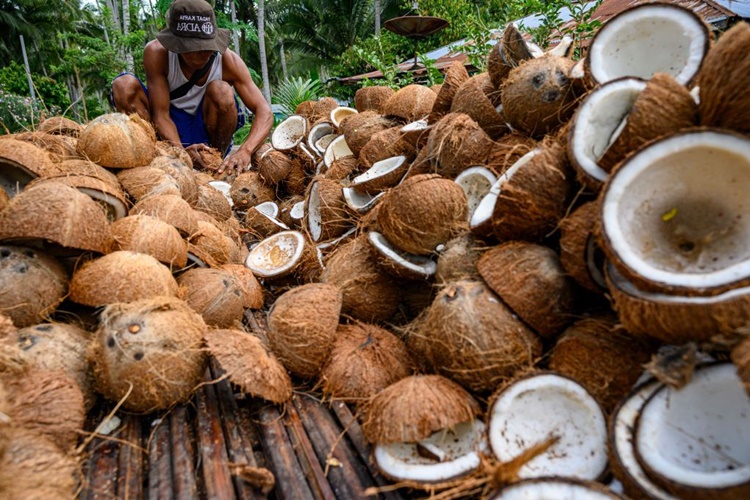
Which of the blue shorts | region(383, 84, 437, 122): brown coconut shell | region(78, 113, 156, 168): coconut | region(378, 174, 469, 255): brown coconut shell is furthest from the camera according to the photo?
the blue shorts

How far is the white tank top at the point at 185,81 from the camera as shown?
479 centimetres

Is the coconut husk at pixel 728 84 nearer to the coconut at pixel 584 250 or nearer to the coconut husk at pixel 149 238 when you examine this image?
the coconut at pixel 584 250

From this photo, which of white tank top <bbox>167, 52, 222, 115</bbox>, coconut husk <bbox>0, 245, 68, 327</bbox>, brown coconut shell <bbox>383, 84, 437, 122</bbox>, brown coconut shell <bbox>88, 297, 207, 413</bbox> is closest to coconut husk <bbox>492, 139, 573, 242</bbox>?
brown coconut shell <bbox>88, 297, 207, 413</bbox>

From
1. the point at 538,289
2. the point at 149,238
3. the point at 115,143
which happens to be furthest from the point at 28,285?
the point at 538,289

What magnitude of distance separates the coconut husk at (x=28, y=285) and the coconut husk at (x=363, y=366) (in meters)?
1.17

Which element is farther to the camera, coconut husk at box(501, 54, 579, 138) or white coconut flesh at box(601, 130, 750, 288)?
coconut husk at box(501, 54, 579, 138)

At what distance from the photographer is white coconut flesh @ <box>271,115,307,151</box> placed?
464cm

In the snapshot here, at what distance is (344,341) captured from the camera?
216 cm

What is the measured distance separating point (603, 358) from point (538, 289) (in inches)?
Answer: 12.5

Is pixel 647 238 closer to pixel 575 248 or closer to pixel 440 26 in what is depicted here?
pixel 575 248

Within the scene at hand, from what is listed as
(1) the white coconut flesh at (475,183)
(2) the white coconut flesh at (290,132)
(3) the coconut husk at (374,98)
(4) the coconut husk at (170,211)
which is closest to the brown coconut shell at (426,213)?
(1) the white coconut flesh at (475,183)

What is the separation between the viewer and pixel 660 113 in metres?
1.51

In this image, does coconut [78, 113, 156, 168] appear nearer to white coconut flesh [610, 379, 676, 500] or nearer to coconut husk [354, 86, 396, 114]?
coconut husk [354, 86, 396, 114]

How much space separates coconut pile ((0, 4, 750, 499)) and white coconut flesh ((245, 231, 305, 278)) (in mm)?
43
